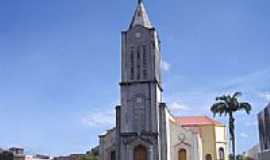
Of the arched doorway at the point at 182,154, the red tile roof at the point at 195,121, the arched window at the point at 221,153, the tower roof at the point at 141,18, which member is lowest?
the arched doorway at the point at 182,154

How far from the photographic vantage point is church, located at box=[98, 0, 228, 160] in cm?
5288

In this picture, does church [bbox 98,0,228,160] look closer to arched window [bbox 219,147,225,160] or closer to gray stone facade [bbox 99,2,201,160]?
gray stone facade [bbox 99,2,201,160]

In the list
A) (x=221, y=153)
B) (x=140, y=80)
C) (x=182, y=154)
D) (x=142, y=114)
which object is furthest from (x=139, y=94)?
(x=221, y=153)

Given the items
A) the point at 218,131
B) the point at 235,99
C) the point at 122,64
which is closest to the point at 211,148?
the point at 218,131

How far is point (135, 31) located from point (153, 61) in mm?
4726

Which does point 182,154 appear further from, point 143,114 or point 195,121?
point 195,121

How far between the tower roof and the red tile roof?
19.6m

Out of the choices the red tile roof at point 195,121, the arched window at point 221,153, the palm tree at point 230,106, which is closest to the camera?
the palm tree at point 230,106

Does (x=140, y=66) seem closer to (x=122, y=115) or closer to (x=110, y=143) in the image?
(x=122, y=115)

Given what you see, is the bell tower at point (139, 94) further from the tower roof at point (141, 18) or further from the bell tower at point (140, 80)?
the tower roof at point (141, 18)

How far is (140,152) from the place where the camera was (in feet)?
174

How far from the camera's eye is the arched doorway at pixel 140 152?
52969 mm

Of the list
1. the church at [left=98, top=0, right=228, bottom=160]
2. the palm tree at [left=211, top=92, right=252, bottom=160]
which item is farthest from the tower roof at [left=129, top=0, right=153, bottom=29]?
the palm tree at [left=211, top=92, right=252, bottom=160]

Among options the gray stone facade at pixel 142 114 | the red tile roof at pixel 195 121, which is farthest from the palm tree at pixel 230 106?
the red tile roof at pixel 195 121
